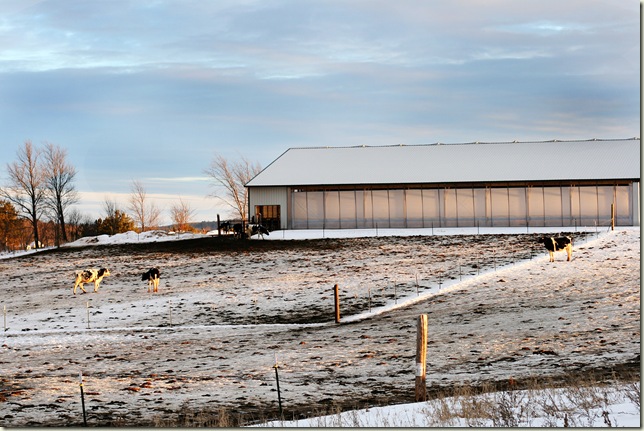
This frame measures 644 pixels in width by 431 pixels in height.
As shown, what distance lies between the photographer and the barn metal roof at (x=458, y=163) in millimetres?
64375

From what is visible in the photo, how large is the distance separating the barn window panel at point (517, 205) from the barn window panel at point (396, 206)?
8.09 metres

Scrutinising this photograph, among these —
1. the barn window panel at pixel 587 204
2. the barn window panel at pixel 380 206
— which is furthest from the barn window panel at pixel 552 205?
the barn window panel at pixel 380 206

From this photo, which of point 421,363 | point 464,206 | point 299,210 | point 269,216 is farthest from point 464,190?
point 421,363

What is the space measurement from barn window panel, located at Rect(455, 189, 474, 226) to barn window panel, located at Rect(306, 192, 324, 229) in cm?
1055

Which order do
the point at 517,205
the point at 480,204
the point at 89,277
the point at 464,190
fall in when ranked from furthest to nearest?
1. the point at 464,190
2. the point at 480,204
3. the point at 517,205
4. the point at 89,277

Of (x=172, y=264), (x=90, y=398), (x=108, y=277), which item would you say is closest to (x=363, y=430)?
(x=90, y=398)

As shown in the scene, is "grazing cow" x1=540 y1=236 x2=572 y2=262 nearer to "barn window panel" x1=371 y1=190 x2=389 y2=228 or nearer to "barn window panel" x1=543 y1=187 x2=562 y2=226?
"barn window panel" x1=543 y1=187 x2=562 y2=226

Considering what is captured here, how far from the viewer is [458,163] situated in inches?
2692

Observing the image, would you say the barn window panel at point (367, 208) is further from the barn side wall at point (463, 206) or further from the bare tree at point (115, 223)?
the bare tree at point (115, 223)

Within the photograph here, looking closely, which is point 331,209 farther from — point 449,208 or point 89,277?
point 89,277

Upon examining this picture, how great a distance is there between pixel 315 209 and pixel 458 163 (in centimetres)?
1224

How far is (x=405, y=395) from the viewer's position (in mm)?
18562

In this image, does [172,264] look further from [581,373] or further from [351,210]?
[581,373]

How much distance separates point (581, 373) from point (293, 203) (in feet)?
161
